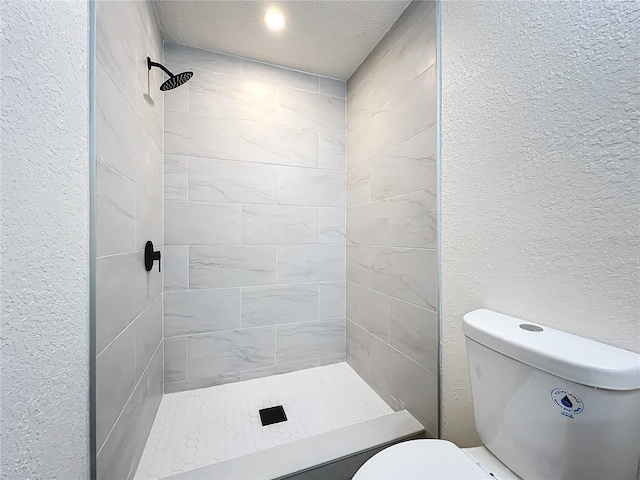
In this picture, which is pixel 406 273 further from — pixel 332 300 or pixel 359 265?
pixel 332 300

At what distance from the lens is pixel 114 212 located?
88 cm

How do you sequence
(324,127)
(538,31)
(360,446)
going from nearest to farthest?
(538,31) → (360,446) → (324,127)

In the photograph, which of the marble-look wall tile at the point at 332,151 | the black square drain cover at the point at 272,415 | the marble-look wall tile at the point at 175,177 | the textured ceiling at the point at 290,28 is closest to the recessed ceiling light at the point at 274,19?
the textured ceiling at the point at 290,28

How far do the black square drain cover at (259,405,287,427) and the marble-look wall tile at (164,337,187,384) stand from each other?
1.84 feet

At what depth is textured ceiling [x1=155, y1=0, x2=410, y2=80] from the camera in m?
1.35

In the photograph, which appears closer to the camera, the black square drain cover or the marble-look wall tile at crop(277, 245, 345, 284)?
the black square drain cover

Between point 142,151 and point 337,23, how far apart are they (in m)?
1.21

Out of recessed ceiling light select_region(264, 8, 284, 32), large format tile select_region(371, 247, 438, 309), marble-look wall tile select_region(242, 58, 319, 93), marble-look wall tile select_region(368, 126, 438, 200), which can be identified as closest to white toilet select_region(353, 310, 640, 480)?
large format tile select_region(371, 247, 438, 309)

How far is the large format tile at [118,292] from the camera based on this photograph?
0.77 m

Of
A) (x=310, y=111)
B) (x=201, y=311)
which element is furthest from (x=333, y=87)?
(x=201, y=311)

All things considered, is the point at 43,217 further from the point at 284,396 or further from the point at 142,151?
the point at 284,396

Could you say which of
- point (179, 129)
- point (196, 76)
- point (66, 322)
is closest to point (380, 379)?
point (66, 322)

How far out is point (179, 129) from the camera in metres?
1.61

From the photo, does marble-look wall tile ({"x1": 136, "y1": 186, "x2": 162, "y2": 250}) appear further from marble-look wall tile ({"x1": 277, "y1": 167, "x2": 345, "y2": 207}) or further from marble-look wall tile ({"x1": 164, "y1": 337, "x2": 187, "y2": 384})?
marble-look wall tile ({"x1": 277, "y1": 167, "x2": 345, "y2": 207})
